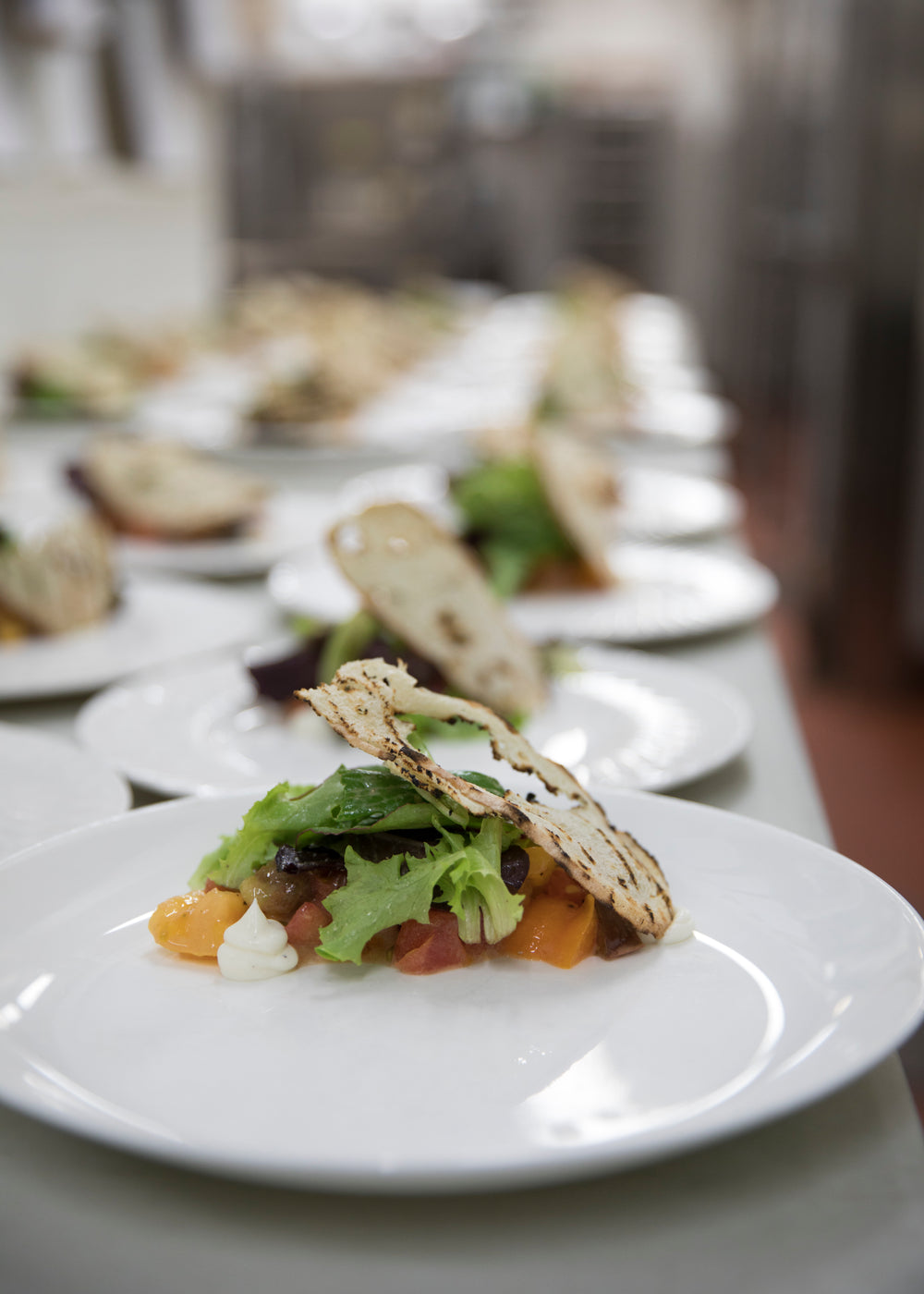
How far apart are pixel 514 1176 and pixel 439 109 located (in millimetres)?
14163

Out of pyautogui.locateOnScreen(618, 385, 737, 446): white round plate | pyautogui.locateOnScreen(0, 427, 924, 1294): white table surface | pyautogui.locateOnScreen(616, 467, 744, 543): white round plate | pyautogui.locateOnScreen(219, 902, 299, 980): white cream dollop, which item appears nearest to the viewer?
pyautogui.locateOnScreen(0, 427, 924, 1294): white table surface

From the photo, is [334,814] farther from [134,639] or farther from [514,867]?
[134,639]

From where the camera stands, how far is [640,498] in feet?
8.27

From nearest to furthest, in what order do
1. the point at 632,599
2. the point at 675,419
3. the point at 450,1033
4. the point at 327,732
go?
the point at 450,1033
the point at 327,732
the point at 632,599
the point at 675,419

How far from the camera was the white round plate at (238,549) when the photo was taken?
207 cm

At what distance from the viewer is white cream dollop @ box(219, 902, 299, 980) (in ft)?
2.83

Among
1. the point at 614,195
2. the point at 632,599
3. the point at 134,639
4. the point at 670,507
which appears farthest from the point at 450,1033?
the point at 614,195

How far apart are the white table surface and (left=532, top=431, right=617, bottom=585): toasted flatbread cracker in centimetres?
120

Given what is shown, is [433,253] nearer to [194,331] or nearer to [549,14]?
[549,14]

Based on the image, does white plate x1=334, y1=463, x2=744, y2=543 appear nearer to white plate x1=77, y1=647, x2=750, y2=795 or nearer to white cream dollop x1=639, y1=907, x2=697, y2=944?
white plate x1=77, y1=647, x2=750, y2=795

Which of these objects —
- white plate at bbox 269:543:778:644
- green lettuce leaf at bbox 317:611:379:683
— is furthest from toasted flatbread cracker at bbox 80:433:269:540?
green lettuce leaf at bbox 317:611:379:683

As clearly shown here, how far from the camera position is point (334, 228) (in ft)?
44.1

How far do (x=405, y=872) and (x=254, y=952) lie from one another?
12cm

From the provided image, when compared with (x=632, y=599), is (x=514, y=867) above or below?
above
